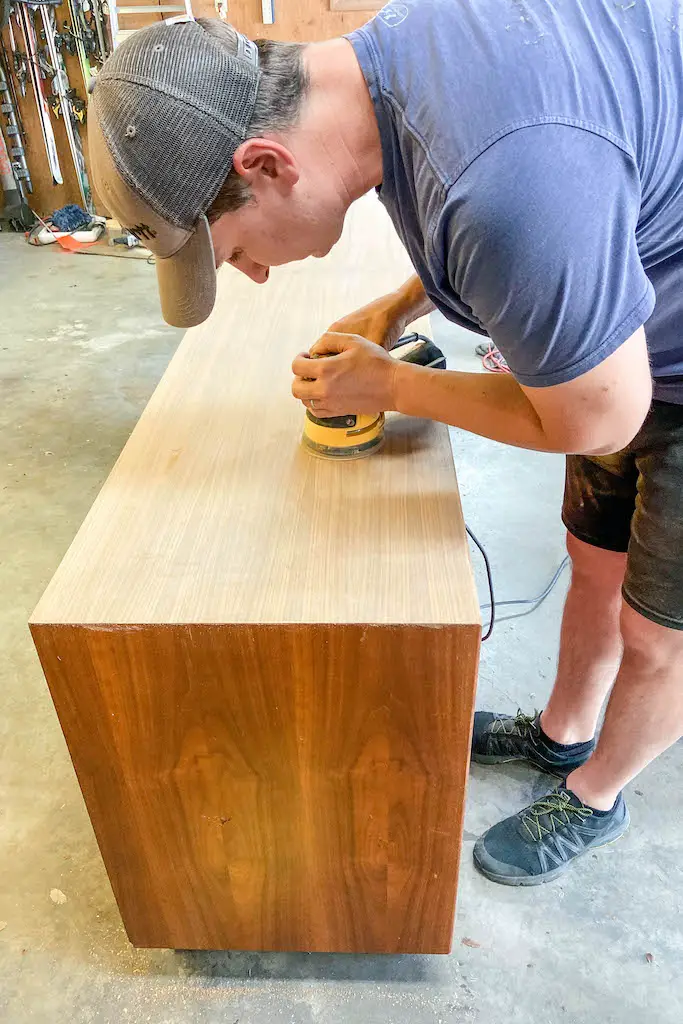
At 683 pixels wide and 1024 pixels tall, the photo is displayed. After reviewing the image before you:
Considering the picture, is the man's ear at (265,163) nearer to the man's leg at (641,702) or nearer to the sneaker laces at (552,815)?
the man's leg at (641,702)

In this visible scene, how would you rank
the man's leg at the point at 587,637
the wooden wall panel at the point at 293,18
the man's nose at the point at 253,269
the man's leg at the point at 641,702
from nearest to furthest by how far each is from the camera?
the man's nose at the point at 253,269
the man's leg at the point at 641,702
the man's leg at the point at 587,637
the wooden wall panel at the point at 293,18

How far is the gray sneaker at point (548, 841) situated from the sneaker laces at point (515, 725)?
17 cm

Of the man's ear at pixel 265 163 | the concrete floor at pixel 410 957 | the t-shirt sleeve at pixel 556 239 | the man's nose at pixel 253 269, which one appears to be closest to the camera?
the t-shirt sleeve at pixel 556 239

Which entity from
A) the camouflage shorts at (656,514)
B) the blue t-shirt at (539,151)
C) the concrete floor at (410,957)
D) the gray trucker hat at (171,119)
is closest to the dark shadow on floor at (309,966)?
the concrete floor at (410,957)

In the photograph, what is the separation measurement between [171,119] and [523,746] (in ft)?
3.91

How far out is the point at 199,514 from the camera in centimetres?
93

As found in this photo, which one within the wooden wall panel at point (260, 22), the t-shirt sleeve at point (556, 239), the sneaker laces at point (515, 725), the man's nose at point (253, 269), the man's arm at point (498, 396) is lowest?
the sneaker laces at point (515, 725)

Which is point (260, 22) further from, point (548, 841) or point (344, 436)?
point (548, 841)

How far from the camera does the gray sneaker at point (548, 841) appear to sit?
124 cm

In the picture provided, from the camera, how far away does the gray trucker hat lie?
69 centimetres

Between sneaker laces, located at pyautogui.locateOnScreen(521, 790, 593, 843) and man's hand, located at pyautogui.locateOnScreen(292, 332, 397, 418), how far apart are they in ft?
2.43

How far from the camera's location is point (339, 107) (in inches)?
28.2

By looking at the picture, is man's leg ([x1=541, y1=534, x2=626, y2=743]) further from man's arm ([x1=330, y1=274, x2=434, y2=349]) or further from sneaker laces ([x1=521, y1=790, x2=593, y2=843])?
man's arm ([x1=330, y1=274, x2=434, y2=349])

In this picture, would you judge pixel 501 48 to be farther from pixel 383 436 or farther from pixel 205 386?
pixel 205 386
